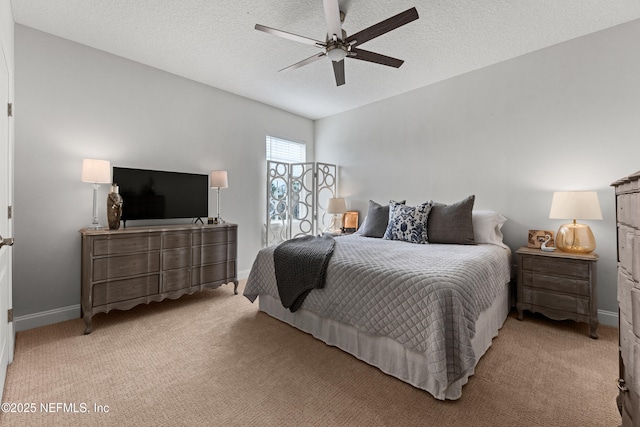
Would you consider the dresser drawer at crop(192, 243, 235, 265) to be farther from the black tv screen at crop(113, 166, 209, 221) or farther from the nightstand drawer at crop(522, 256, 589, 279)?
the nightstand drawer at crop(522, 256, 589, 279)

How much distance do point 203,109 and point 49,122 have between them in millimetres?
1602

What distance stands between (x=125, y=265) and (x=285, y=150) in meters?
3.05

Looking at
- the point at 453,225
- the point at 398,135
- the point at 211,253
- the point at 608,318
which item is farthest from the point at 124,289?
the point at 608,318

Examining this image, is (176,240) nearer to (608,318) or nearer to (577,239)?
(577,239)

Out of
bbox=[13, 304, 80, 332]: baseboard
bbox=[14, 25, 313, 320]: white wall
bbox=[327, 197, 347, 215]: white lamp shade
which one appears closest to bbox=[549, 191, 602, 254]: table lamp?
bbox=[327, 197, 347, 215]: white lamp shade

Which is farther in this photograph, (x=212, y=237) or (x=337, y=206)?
(x=337, y=206)

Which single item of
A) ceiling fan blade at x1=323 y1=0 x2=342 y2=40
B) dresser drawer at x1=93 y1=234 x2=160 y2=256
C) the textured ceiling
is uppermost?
the textured ceiling

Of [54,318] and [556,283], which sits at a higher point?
[556,283]

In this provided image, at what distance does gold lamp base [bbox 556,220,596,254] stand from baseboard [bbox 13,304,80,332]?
15.8 ft

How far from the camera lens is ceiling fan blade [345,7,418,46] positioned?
1861 mm

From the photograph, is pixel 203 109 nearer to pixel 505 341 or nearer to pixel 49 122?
pixel 49 122

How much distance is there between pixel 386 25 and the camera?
1983mm

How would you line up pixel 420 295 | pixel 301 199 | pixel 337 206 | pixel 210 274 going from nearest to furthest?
1. pixel 420 295
2. pixel 210 274
3. pixel 337 206
4. pixel 301 199

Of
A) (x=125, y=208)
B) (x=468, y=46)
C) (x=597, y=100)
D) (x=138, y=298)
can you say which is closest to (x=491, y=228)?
(x=597, y=100)
